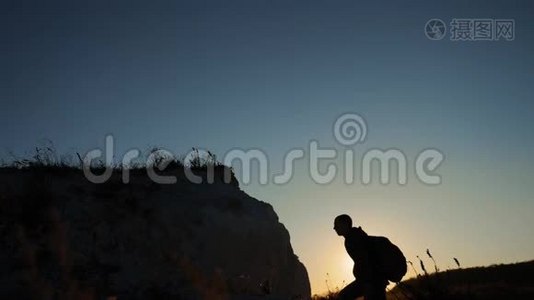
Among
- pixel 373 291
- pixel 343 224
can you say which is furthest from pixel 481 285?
pixel 343 224

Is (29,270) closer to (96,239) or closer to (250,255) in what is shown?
(96,239)

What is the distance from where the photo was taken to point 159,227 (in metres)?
11.1

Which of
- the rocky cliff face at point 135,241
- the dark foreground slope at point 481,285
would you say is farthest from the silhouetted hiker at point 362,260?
the rocky cliff face at point 135,241

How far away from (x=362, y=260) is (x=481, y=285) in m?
8.56

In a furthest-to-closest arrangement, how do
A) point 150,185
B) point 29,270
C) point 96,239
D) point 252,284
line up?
point 150,185 → point 252,284 → point 96,239 → point 29,270

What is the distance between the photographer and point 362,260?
7285 millimetres

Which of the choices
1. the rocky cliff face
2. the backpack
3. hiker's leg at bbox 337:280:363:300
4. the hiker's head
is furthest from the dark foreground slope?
the rocky cliff face

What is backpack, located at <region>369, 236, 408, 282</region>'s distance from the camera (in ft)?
23.8

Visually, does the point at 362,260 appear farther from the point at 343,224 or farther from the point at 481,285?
the point at 481,285

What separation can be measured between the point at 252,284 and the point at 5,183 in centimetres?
513

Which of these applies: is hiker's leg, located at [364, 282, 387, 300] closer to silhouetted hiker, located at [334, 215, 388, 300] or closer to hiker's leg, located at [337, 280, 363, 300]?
silhouetted hiker, located at [334, 215, 388, 300]

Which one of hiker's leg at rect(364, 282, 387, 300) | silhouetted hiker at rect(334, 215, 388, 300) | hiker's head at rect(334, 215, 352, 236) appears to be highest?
hiker's head at rect(334, 215, 352, 236)

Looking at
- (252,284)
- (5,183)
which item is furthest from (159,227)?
(5,183)

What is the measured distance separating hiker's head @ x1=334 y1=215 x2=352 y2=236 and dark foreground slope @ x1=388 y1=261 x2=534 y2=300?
6.52 feet
